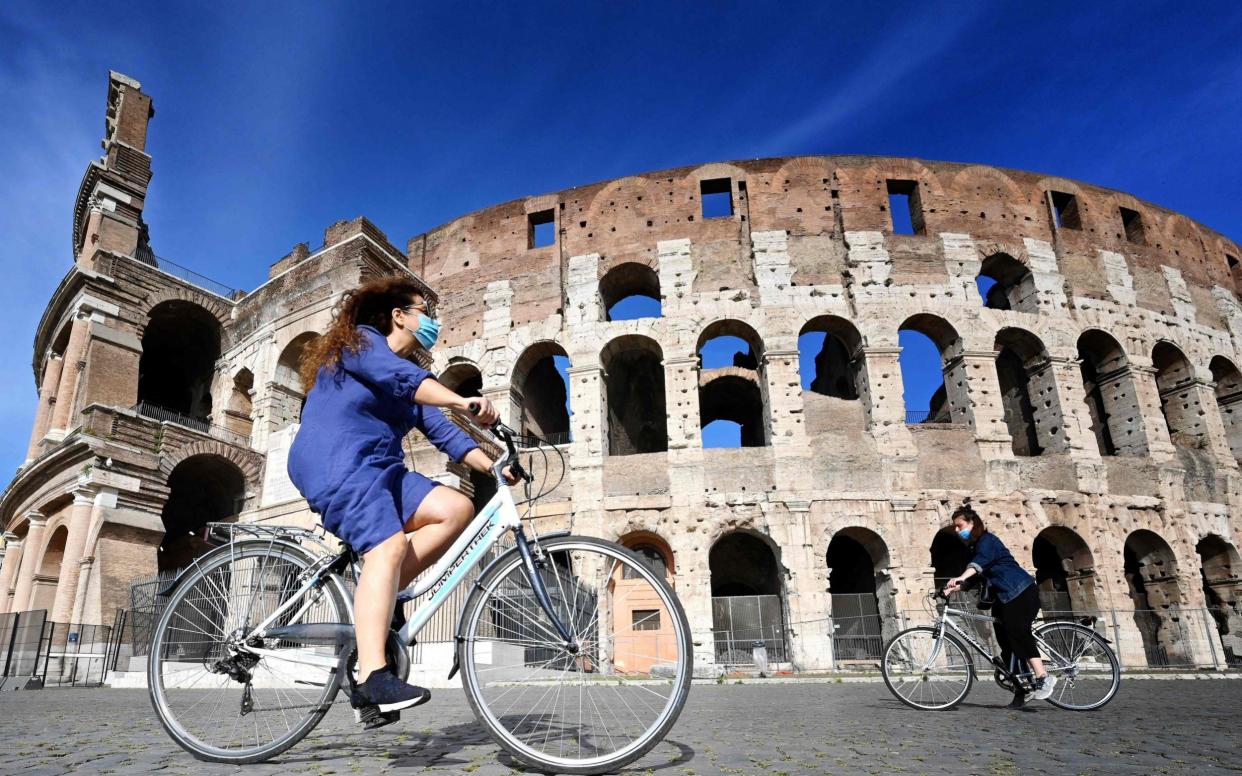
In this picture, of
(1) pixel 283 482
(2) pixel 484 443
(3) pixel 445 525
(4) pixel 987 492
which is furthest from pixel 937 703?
(1) pixel 283 482

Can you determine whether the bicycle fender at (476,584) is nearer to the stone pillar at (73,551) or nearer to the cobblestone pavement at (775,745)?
the cobblestone pavement at (775,745)

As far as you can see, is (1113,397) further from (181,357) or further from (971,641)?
(181,357)

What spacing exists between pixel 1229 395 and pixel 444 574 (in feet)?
76.7

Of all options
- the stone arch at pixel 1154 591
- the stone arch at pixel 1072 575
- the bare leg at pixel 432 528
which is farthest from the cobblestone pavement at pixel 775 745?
the stone arch at pixel 1154 591

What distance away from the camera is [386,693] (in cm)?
227

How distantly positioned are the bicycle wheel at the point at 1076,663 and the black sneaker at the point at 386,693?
4690 millimetres

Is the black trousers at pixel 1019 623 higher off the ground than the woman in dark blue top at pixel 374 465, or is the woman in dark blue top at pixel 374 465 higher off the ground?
the woman in dark blue top at pixel 374 465

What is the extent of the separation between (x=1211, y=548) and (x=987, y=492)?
6.44 meters

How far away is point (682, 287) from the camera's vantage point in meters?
17.5

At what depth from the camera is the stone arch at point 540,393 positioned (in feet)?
57.9

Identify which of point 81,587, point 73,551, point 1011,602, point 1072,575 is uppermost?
point 73,551

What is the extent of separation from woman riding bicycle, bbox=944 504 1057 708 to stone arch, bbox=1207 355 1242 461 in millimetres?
18306

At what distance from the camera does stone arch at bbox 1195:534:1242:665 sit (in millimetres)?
16547

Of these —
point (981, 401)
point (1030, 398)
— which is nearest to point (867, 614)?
point (981, 401)
